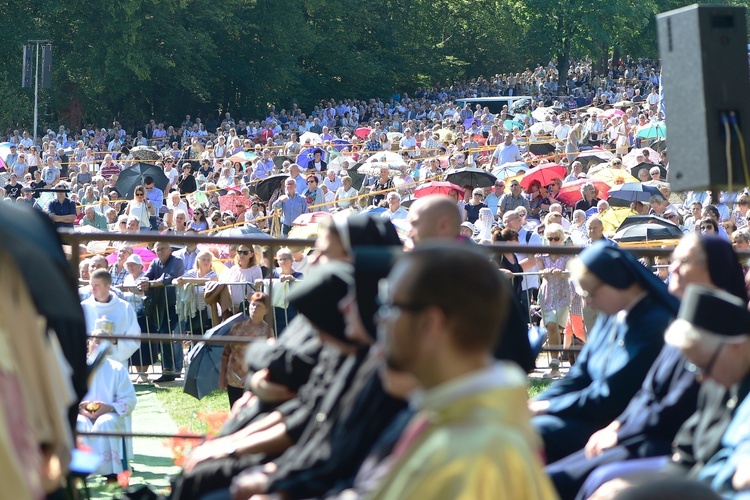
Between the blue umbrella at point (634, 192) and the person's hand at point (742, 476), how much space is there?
568 inches

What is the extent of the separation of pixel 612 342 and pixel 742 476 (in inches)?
55.2

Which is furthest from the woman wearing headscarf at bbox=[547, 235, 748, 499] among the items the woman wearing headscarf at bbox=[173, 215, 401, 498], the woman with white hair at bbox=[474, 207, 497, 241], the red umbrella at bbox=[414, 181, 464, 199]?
the red umbrella at bbox=[414, 181, 464, 199]

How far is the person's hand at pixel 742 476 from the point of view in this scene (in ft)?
12.5

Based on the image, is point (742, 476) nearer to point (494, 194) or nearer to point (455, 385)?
point (455, 385)

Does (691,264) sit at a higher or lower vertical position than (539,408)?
higher

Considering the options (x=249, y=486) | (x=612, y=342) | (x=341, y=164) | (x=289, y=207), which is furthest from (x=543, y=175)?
(x=249, y=486)

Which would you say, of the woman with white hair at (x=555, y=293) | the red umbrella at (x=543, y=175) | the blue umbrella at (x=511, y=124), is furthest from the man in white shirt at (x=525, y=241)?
the blue umbrella at (x=511, y=124)

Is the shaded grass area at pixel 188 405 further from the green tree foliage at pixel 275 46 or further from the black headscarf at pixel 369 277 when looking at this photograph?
the green tree foliage at pixel 275 46

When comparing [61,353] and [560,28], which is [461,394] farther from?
[560,28]

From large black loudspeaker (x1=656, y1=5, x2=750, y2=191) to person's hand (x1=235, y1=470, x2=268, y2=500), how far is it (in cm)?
230

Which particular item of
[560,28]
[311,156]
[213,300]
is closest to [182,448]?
[213,300]

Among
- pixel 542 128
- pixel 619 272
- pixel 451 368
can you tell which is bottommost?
pixel 619 272

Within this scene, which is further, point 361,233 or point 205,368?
point 205,368

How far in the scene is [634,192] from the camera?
1833cm
